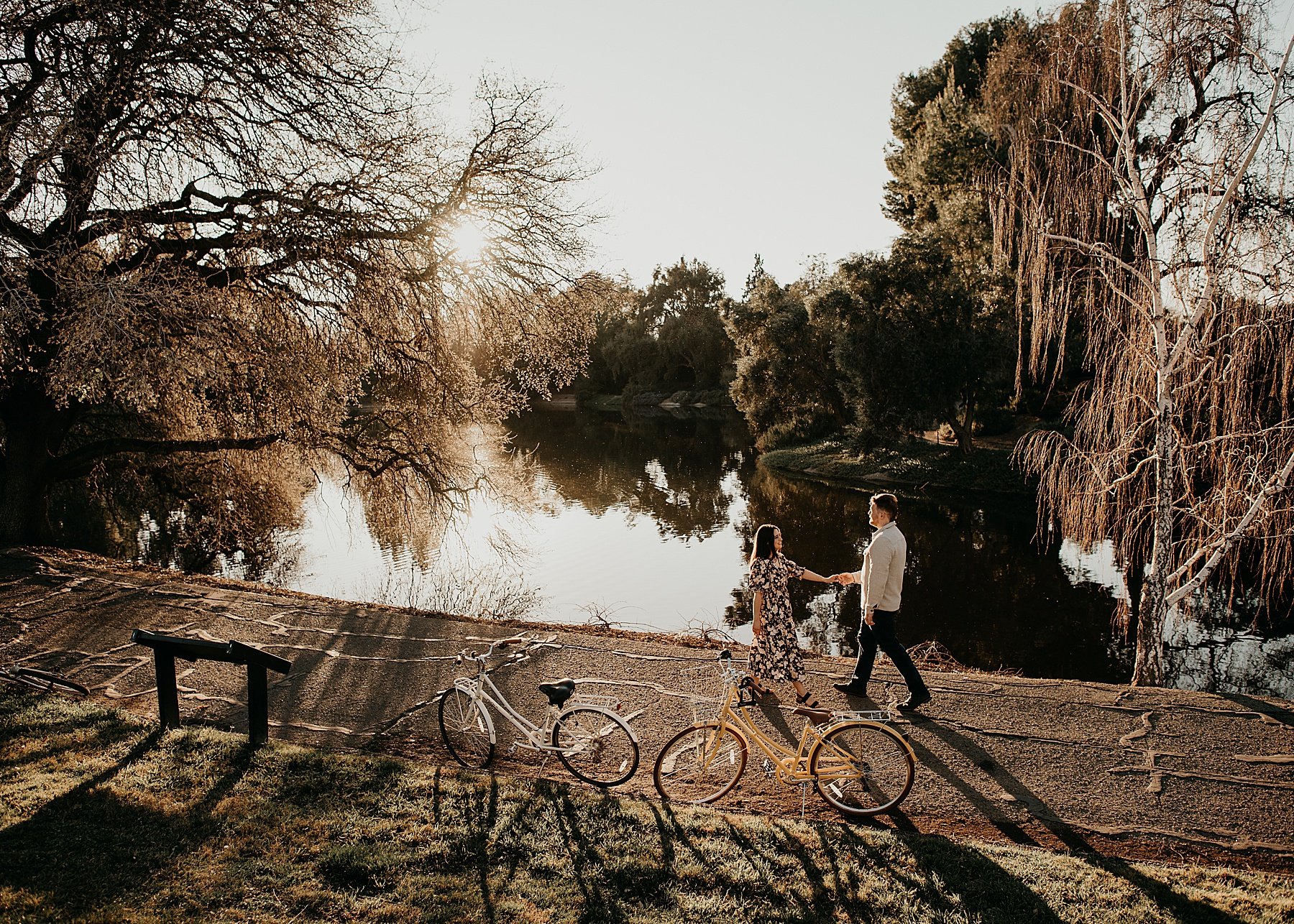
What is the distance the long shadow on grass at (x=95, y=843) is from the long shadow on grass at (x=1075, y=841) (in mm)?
5215

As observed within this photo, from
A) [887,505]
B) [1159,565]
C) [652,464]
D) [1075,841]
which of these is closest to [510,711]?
[887,505]

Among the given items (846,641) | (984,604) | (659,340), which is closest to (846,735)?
(846,641)

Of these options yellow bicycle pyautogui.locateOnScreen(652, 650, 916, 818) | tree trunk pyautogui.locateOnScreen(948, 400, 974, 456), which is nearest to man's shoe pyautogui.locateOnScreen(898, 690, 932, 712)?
yellow bicycle pyautogui.locateOnScreen(652, 650, 916, 818)

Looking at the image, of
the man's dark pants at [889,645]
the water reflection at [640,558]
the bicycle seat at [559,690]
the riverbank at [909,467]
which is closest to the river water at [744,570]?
the water reflection at [640,558]

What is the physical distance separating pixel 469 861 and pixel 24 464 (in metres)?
12.3

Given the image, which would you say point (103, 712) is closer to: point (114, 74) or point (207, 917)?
point (207, 917)

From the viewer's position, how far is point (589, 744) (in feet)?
18.8

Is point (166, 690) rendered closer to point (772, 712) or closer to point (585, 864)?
point (585, 864)

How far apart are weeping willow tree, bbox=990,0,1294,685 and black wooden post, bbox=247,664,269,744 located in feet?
26.6

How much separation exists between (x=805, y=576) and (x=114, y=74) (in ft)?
33.2

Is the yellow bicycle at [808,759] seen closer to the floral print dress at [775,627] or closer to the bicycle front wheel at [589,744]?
the bicycle front wheel at [589,744]

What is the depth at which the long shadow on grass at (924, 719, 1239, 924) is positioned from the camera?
14.0 feet

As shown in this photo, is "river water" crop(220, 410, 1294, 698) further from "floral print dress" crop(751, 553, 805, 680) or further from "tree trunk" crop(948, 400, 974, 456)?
"tree trunk" crop(948, 400, 974, 456)

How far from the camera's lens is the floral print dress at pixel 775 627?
22.6 feet
